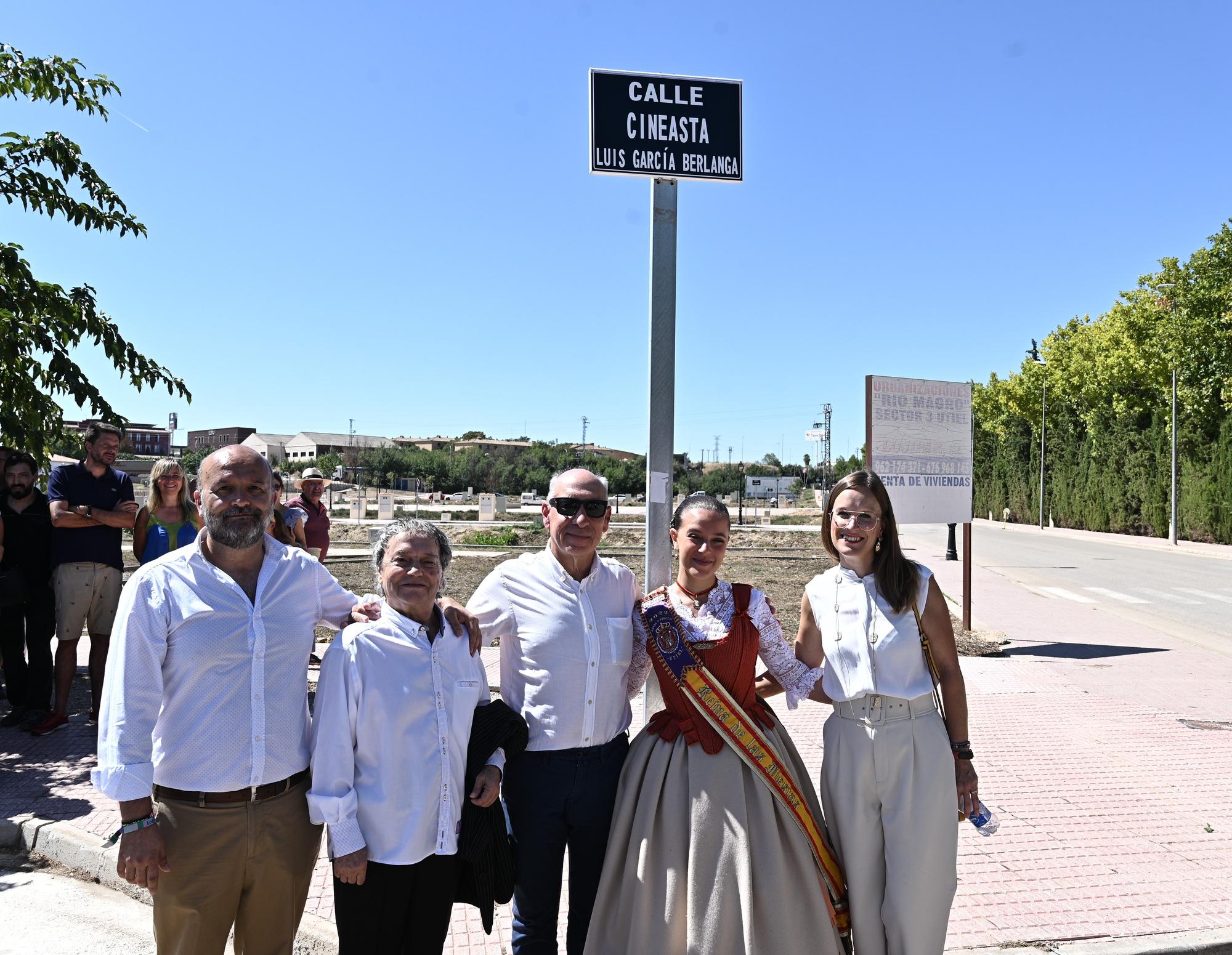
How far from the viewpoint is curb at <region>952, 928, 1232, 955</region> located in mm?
3434

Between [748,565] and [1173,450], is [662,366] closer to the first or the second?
[748,565]

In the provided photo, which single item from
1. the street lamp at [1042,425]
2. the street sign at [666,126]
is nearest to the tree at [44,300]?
the street sign at [666,126]

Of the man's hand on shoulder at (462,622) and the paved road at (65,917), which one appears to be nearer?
the man's hand on shoulder at (462,622)

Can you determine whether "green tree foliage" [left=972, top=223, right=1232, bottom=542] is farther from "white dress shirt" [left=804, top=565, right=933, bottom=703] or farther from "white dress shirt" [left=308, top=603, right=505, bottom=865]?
"white dress shirt" [left=308, top=603, right=505, bottom=865]

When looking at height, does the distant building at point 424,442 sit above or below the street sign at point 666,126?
above

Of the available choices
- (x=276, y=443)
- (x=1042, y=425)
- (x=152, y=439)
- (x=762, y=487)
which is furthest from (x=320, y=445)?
(x=1042, y=425)

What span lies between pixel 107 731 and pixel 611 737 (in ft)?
5.07

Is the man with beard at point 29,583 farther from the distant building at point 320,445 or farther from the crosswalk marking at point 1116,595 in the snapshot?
the distant building at point 320,445

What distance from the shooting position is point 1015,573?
19641 mm

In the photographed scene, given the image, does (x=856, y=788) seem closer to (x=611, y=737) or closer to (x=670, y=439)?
(x=611, y=737)

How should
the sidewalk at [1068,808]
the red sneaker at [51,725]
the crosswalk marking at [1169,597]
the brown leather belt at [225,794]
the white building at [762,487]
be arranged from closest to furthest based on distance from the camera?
1. the brown leather belt at [225,794]
2. the sidewalk at [1068,808]
3. the red sneaker at [51,725]
4. the crosswalk marking at [1169,597]
5. the white building at [762,487]

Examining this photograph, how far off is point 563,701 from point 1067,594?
51.3ft

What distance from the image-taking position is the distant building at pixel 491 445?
414ft

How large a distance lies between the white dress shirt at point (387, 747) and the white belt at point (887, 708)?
1410 mm
